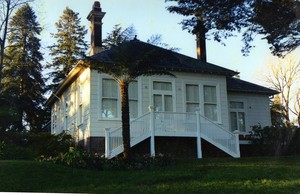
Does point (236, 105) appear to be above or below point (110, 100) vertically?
above

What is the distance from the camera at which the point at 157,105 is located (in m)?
13.0

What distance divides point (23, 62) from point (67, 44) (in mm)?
1208

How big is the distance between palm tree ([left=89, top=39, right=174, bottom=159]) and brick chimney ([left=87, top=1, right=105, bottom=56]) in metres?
3.74

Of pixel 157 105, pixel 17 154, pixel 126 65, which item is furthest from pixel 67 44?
pixel 17 154

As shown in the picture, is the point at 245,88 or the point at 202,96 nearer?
the point at 202,96

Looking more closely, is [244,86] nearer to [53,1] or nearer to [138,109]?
[138,109]

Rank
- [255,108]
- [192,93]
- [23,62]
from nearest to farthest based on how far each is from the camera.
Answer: [23,62]
[192,93]
[255,108]

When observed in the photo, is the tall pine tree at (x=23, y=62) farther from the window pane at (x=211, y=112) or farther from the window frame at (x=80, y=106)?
the window pane at (x=211, y=112)

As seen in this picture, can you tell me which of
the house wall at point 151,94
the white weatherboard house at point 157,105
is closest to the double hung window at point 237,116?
the white weatherboard house at point 157,105

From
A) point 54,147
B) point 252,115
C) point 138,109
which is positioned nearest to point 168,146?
point 138,109

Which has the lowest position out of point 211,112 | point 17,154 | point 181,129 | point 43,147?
point 17,154

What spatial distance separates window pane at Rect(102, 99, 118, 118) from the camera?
1231 cm

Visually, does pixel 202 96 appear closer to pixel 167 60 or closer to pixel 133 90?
pixel 167 60

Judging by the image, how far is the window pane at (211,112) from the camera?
13.6 meters
